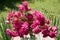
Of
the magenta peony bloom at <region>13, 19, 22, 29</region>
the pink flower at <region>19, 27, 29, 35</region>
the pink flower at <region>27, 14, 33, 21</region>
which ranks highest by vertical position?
the pink flower at <region>27, 14, 33, 21</region>

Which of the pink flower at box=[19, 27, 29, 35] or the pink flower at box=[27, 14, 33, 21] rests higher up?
Result: the pink flower at box=[27, 14, 33, 21]

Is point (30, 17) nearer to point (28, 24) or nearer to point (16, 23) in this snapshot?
point (28, 24)

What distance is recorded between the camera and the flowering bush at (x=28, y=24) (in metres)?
3.76

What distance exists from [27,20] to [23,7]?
183 millimetres

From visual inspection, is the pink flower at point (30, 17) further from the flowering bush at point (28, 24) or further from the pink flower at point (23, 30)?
the pink flower at point (23, 30)

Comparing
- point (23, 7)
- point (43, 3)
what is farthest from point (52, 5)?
point (23, 7)

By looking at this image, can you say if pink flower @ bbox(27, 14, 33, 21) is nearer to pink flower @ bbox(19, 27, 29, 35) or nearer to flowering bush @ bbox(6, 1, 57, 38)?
flowering bush @ bbox(6, 1, 57, 38)

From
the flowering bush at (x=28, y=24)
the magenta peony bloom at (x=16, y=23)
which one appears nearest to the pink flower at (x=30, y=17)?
the flowering bush at (x=28, y=24)

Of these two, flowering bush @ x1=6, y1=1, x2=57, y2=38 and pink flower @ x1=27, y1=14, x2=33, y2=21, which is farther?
pink flower @ x1=27, y1=14, x2=33, y2=21

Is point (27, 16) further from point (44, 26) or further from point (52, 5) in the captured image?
point (52, 5)

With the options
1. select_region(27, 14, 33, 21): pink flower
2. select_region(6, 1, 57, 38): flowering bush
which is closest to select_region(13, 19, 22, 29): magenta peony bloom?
select_region(6, 1, 57, 38): flowering bush

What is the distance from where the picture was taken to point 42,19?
149 inches

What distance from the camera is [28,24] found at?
3836 mm

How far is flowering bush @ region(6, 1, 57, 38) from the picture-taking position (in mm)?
3759
